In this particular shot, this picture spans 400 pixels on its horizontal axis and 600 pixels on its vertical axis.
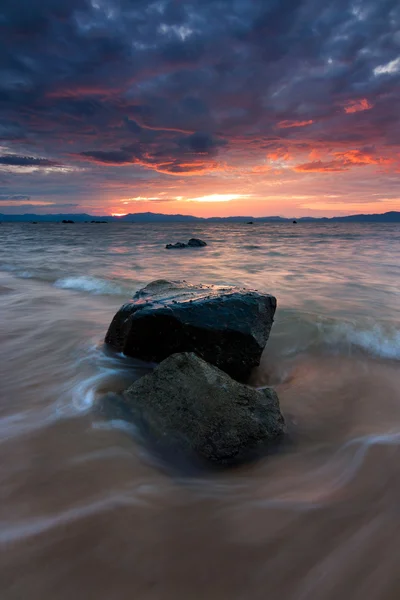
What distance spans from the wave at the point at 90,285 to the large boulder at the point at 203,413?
21.4 feet

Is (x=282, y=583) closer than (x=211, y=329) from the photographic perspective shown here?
Yes

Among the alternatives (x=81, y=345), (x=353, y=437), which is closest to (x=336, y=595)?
(x=353, y=437)

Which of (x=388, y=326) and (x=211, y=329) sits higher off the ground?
(x=211, y=329)

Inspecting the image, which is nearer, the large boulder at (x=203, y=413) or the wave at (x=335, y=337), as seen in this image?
the large boulder at (x=203, y=413)

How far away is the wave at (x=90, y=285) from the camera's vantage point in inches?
376

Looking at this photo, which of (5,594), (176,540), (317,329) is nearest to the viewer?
(5,594)

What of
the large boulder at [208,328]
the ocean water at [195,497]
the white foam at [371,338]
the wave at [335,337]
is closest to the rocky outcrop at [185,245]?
the wave at [335,337]

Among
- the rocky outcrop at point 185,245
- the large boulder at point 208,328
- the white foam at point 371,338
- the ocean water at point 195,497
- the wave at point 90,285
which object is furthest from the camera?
the rocky outcrop at point 185,245

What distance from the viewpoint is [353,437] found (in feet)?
9.92

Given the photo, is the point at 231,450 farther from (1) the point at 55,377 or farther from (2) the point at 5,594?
(1) the point at 55,377

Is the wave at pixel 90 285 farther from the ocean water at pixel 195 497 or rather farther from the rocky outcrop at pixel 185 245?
the rocky outcrop at pixel 185 245

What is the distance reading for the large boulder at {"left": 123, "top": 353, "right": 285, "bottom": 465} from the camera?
2.64 m

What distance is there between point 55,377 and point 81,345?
1.06 metres

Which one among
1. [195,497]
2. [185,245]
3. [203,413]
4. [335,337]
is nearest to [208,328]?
[203,413]
